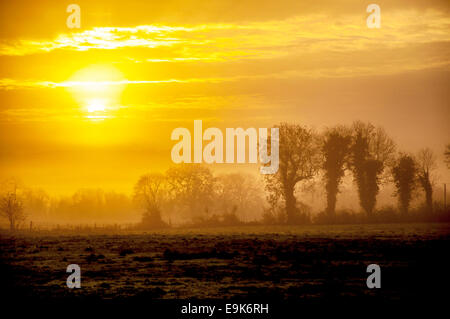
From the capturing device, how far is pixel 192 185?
4781 inches

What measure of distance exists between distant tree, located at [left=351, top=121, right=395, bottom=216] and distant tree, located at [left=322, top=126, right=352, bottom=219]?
4.40ft

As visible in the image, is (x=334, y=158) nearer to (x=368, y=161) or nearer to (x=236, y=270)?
(x=368, y=161)

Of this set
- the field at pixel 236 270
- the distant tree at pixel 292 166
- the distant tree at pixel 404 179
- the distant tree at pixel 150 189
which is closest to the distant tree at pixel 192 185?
the distant tree at pixel 150 189

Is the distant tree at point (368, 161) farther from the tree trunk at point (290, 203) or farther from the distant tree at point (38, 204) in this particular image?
the distant tree at point (38, 204)

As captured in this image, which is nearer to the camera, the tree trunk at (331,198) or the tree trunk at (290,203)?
the tree trunk at (331,198)

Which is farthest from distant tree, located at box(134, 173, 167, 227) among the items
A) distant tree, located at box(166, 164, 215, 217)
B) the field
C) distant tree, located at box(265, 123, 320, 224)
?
the field

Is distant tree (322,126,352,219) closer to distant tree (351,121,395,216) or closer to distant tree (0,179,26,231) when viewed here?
distant tree (351,121,395,216)

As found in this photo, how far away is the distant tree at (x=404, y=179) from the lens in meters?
98.7

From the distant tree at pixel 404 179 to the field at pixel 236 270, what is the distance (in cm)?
3567

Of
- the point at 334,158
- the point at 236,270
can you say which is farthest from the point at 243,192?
the point at 236,270

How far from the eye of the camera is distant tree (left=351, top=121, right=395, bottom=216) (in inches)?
3829
